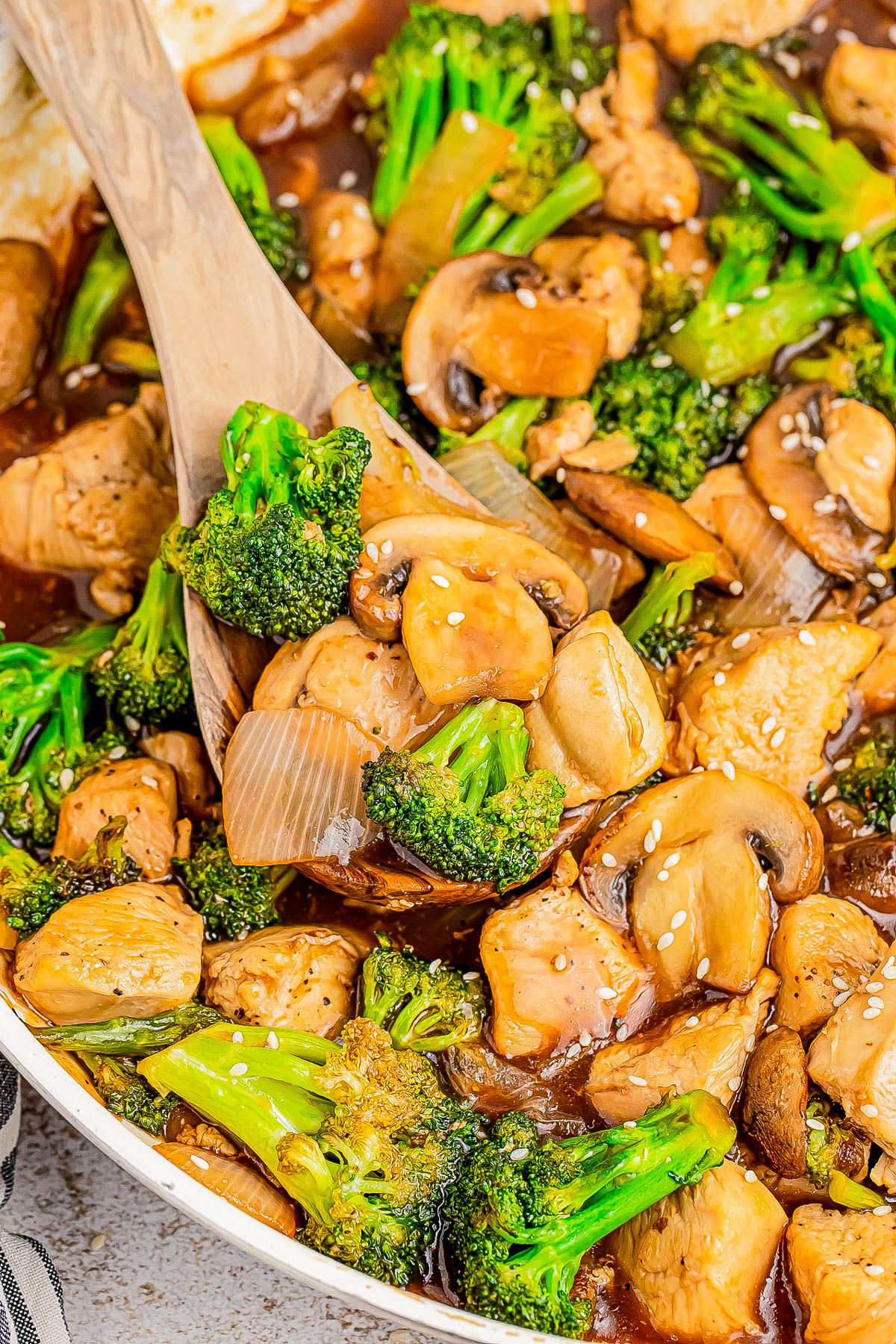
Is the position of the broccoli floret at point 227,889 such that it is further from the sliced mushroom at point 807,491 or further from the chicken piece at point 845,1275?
the sliced mushroom at point 807,491

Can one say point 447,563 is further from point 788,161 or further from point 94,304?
point 788,161

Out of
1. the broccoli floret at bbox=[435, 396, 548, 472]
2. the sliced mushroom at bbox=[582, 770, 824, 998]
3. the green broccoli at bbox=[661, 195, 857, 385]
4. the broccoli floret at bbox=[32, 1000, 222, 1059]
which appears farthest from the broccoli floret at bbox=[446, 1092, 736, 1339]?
the green broccoli at bbox=[661, 195, 857, 385]

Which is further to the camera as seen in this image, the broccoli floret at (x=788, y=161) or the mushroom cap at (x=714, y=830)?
the broccoli floret at (x=788, y=161)

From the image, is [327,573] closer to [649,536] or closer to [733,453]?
[649,536]

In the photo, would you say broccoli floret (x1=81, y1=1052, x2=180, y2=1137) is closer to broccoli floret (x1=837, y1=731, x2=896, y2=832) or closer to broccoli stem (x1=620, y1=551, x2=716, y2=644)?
broccoli stem (x1=620, y1=551, x2=716, y2=644)

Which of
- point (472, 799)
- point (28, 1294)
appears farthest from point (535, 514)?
point (28, 1294)

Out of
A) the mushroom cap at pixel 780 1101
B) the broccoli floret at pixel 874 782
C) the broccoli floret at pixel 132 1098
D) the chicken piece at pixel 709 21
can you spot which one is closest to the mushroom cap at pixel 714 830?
the broccoli floret at pixel 874 782
